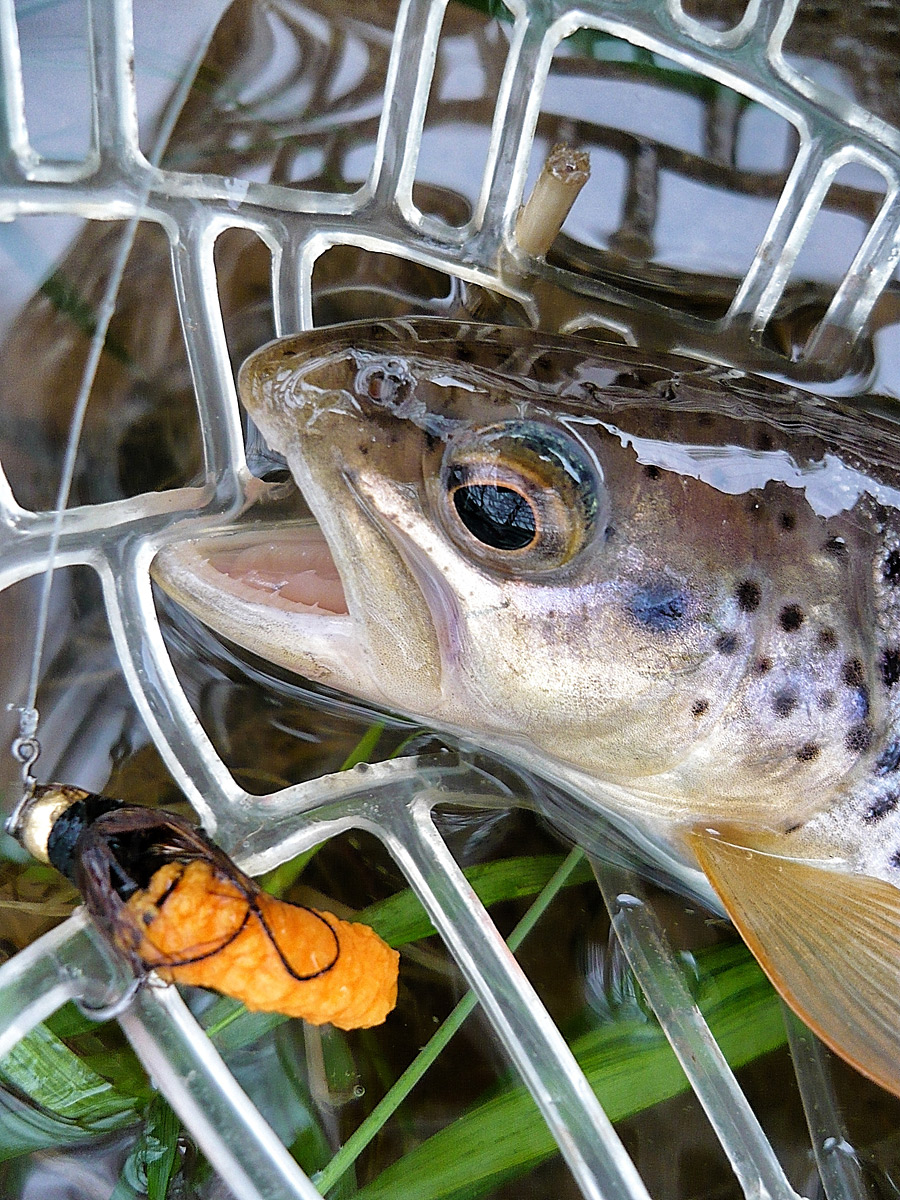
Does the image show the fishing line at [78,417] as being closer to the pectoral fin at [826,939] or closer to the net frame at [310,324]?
the net frame at [310,324]

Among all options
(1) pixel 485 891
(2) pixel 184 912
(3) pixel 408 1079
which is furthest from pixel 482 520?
(3) pixel 408 1079

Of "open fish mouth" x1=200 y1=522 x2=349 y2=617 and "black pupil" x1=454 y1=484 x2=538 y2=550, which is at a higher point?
"black pupil" x1=454 y1=484 x2=538 y2=550

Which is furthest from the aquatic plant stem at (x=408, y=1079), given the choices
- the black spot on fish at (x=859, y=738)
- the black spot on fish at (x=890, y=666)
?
the black spot on fish at (x=890, y=666)

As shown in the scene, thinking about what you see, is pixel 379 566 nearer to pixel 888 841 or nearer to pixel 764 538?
pixel 764 538

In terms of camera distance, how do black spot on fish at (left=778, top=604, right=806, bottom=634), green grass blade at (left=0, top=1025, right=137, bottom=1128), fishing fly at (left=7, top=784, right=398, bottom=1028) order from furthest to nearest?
black spot on fish at (left=778, top=604, right=806, bottom=634) < green grass blade at (left=0, top=1025, right=137, bottom=1128) < fishing fly at (left=7, top=784, right=398, bottom=1028)

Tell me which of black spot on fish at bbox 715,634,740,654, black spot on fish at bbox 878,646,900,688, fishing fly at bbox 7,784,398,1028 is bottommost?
fishing fly at bbox 7,784,398,1028

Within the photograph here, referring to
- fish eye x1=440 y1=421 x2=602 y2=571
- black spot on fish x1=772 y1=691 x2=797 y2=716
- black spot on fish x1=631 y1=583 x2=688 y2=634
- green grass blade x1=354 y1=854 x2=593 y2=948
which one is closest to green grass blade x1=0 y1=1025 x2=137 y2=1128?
green grass blade x1=354 y1=854 x2=593 y2=948

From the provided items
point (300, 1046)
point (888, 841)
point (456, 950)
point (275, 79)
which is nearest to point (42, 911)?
point (300, 1046)

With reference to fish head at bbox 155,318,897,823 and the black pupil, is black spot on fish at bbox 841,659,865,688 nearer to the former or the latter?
fish head at bbox 155,318,897,823
